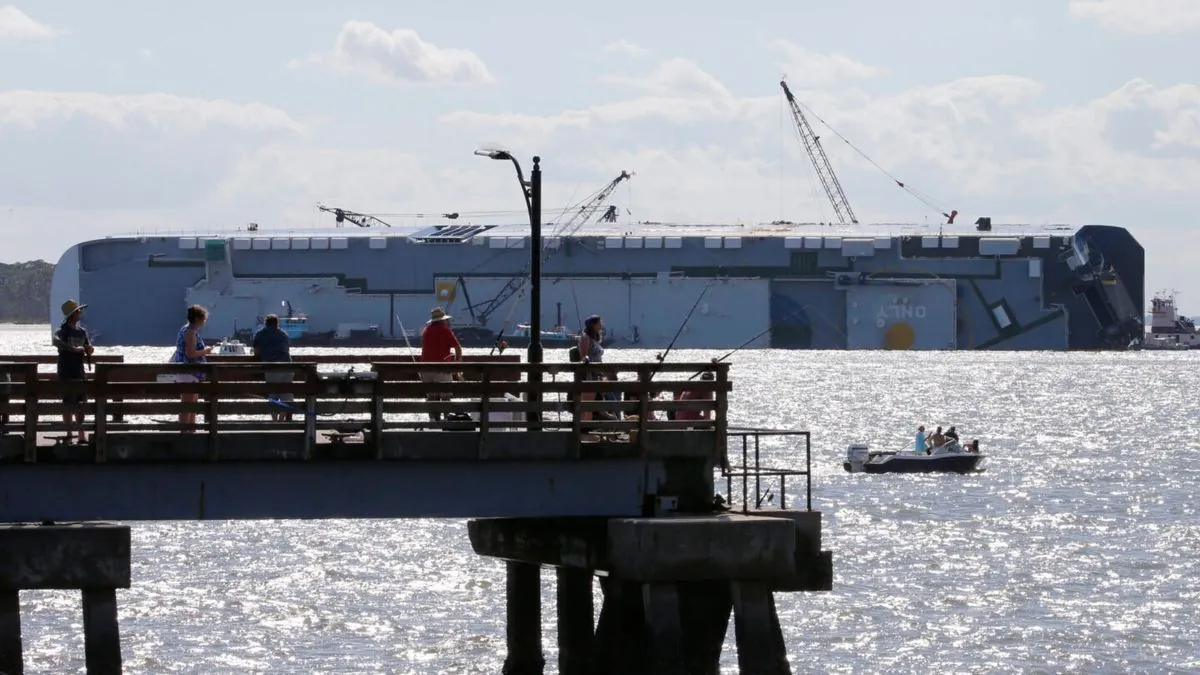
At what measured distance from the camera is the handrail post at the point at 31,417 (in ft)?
66.0

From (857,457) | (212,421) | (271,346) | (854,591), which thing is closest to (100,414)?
(212,421)

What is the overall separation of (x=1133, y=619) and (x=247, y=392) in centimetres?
1941

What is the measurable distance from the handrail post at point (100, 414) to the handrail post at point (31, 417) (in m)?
0.54

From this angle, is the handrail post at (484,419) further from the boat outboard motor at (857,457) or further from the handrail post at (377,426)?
the boat outboard motor at (857,457)

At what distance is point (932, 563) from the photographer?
1727 inches

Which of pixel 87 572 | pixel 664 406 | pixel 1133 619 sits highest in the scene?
pixel 664 406

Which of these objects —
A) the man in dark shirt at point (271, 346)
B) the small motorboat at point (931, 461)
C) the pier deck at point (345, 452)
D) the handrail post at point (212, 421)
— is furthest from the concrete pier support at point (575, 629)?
the small motorboat at point (931, 461)

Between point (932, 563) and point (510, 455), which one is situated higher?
point (510, 455)

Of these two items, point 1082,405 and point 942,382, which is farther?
point 942,382

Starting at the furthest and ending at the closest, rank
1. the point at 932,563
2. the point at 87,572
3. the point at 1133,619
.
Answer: the point at 932,563
the point at 1133,619
the point at 87,572

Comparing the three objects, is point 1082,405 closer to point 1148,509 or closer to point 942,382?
point 942,382

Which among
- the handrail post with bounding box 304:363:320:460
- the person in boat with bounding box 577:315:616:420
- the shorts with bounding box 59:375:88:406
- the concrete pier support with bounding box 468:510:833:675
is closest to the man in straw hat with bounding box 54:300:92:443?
the shorts with bounding box 59:375:88:406

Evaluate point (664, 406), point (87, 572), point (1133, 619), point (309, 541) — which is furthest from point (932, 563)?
point (87, 572)

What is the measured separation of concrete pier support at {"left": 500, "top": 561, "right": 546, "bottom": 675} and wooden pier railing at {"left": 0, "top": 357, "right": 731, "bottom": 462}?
10.6 ft
